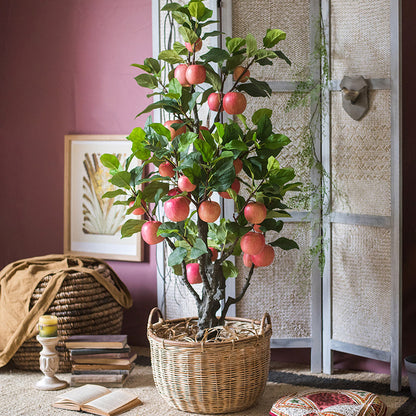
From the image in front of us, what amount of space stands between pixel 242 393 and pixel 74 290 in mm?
1022

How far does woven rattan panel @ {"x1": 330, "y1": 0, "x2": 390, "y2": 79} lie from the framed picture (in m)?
1.27

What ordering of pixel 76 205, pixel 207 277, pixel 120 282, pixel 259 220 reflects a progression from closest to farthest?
pixel 259 220 → pixel 207 277 → pixel 120 282 → pixel 76 205

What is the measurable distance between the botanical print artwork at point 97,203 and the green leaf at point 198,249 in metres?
1.24

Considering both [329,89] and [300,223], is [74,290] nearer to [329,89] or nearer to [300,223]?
[300,223]

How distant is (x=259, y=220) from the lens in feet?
7.80

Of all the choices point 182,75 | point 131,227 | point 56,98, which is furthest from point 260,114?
point 56,98

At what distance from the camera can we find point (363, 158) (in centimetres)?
289

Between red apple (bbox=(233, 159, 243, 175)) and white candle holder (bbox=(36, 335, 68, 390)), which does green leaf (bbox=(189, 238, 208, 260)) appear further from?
white candle holder (bbox=(36, 335, 68, 390))

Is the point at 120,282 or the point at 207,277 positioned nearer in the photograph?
the point at 207,277

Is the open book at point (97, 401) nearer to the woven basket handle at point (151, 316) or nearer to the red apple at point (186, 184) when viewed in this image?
the woven basket handle at point (151, 316)

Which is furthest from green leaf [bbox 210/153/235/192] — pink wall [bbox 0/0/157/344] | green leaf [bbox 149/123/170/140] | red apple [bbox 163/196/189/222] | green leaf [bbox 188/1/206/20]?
pink wall [bbox 0/0/157/344]

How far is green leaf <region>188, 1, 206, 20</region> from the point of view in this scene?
2344 mm

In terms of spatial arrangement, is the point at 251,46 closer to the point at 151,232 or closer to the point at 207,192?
the point at 207,192

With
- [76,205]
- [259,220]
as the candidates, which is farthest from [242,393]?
[76,205]
